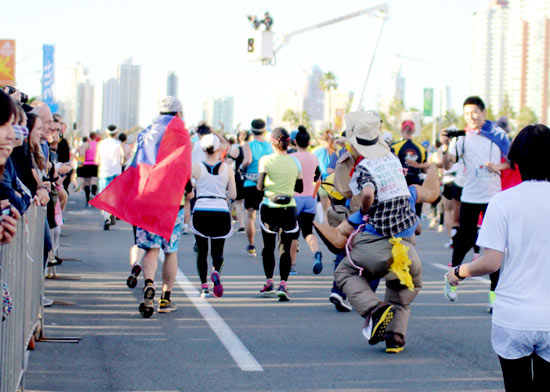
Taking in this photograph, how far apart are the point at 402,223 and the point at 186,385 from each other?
2214mm

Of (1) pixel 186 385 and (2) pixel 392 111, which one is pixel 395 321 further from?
(2) pixel 392 111

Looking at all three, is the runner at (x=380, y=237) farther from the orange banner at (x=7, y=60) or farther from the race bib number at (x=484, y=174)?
the orange banner at (x=7, y=60)

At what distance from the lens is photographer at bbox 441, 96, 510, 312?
384 inches

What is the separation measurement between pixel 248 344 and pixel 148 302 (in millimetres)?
1470

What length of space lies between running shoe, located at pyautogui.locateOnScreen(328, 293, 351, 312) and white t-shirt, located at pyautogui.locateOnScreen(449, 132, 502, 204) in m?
1.84

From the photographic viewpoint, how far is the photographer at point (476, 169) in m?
9.77

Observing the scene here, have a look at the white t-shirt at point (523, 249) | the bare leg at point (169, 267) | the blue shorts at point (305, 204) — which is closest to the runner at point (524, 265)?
the white t-shirt at point (523, 249)

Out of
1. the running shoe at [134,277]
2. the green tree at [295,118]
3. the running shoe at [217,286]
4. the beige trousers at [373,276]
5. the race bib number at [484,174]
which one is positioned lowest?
the running shoe at [217,286]

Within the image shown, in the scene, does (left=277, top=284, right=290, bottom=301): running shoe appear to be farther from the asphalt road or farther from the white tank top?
the white tank top

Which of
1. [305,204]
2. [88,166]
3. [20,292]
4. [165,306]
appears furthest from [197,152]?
[88,166]

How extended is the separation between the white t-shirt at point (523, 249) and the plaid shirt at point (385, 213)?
3.03 m

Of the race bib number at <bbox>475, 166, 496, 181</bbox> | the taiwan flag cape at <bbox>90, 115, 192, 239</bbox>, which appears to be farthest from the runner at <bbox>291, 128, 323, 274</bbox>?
the taiwan flag cape at <bbox>90, 115, 192, 239</bbox>

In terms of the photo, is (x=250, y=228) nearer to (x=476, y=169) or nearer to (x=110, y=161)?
(x=110, y=161)

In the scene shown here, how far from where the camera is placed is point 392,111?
103750 mm
